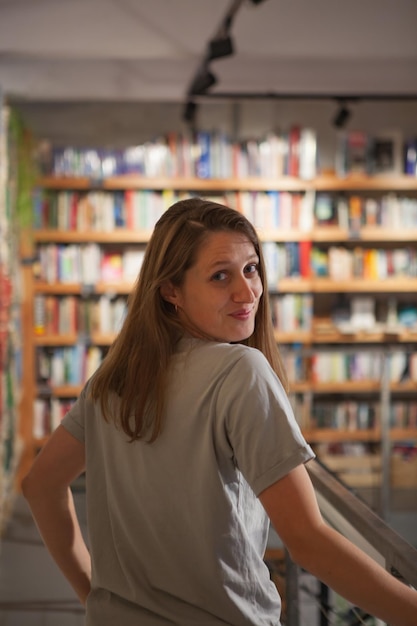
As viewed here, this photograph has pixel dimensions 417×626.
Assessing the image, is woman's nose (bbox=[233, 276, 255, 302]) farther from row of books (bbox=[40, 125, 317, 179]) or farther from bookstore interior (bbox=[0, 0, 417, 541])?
row of books (bbox=[40, 125, 317, 179])

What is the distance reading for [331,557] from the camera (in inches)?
34.1

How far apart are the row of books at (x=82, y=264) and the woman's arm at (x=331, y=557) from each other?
4.70 metres

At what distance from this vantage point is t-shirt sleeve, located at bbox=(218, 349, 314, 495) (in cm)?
88

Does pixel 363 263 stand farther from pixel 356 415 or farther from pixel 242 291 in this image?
pixel 242 291

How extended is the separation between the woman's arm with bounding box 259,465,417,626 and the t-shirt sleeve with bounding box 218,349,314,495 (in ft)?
0.05

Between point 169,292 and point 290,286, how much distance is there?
4.60 meters

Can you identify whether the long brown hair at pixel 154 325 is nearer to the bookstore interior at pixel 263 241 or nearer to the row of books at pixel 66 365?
the bookstore interior at pixel 263 241

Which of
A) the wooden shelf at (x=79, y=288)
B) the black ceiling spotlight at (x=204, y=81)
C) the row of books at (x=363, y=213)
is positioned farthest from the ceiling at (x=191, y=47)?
the wooden shelf at (x=79, y=288)

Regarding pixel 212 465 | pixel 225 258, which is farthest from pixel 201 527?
pixel 225 258

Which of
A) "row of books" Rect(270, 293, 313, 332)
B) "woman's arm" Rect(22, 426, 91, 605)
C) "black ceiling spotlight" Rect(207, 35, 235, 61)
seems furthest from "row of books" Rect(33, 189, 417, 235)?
"woman's arm" Rect(22, 426, 91, 605)

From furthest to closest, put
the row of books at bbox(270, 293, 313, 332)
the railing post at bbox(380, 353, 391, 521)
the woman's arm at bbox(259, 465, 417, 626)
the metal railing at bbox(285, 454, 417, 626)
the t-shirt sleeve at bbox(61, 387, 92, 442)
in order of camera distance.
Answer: the row of books at bbox(270, 293, 313, 332), the railing post at bbox(380, 353, 391, 521), the t-shirt sleeve at bbox(61, 387, 92, 442), the metal railing at bbox(285, 454, 417, 626), the woman's arm at bbox(259, 465, 417, 626)

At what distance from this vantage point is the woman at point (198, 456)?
2.88ft

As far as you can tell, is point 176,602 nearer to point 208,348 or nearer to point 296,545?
point 296,545

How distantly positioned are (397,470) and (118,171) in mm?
2844
